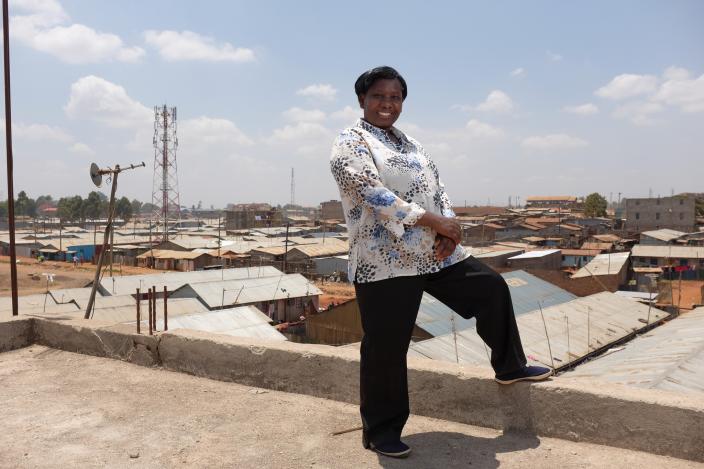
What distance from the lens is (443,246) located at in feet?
6.52

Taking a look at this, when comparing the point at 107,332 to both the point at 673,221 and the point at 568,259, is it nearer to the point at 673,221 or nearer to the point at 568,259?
the point at 568,259

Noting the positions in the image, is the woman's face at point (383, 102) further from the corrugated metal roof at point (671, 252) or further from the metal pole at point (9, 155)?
the corrugated metal roof at point (671, 252)

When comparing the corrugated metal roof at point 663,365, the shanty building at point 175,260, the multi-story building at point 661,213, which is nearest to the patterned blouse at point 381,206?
the corrugated metal roof at point 663,365

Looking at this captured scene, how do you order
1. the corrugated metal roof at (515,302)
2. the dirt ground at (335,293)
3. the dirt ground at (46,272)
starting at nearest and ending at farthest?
the corrugated metal roof at (515,302) < the dirt ground at (335,293) < the dirt ground at (46,272)

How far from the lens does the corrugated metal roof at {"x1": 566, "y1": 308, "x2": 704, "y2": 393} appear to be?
587 centimetres

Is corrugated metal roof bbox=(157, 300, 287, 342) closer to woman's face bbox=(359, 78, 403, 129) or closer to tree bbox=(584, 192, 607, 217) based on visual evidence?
woman's face bbox=(359, 78, 403, 129)

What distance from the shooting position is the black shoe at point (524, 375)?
221cm

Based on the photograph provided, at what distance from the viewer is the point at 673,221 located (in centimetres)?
4803

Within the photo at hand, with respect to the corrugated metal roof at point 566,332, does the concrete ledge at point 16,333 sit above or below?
above

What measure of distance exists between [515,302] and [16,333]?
14369mm

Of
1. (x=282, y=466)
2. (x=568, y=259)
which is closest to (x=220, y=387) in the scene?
(x=282, y=466)

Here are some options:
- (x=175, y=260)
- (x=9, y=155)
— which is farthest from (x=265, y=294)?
(x=175, y=260)

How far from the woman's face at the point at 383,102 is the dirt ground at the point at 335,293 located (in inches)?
865

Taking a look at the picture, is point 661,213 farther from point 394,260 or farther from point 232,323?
point 394,260
